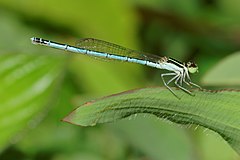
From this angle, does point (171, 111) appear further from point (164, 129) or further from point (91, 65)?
point (91, 65)

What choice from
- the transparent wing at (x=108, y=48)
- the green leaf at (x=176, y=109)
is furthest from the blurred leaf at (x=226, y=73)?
the green leaf at (x=176, y=109)

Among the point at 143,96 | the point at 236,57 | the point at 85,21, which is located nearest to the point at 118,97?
the point at 143,96

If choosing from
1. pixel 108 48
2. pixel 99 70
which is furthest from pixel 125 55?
pixel 99 70

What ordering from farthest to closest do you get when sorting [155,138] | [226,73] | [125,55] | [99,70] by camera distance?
1. [99,70]
2. [125,55]
3. [155,138]
4. [226,73]

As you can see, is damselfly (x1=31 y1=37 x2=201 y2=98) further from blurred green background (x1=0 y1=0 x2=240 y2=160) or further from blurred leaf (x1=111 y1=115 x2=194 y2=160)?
blurred leaf (x1=111 y1=115 x2=194 y2=160)

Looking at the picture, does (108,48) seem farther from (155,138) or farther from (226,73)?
(226,73)

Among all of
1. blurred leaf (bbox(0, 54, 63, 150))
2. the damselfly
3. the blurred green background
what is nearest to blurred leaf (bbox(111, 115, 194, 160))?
the blurred green background
